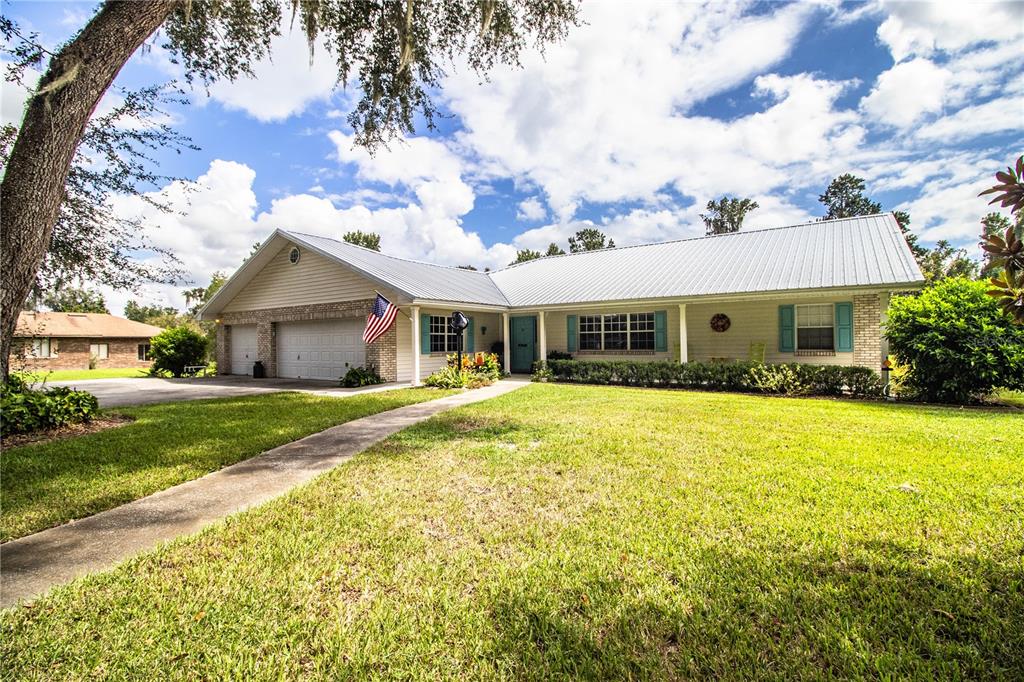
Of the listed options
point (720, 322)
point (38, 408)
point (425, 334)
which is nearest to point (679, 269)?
point (720, 322)

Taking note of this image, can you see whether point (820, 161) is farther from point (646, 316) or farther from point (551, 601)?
point (551, 601)

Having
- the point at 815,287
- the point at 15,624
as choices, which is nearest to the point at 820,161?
the point at 815,287

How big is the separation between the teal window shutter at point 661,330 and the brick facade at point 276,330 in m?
8.55

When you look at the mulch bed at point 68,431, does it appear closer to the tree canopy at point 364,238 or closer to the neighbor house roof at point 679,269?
the neighbor house roof at point 679,269

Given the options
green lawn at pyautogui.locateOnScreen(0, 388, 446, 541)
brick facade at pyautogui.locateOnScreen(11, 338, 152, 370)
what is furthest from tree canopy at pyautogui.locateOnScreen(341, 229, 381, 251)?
green lawn at pyautogui.locateOnScreen(0, 388, 446, 541)

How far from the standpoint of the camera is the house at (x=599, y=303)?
1217cm

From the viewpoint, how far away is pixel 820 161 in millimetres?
14336

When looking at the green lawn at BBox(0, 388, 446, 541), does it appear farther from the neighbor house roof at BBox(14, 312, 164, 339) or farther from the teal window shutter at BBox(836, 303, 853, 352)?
the neighbor house roof at BBox(14, 312, 164, 339)

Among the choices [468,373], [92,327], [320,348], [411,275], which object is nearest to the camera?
[468,373]

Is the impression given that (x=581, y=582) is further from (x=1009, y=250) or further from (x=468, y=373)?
(x=468, y=373)

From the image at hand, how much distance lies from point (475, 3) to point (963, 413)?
11.5m

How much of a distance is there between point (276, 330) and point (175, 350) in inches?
235

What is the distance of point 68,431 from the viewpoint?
6.91 meters

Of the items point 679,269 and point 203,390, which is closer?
point 203,390
